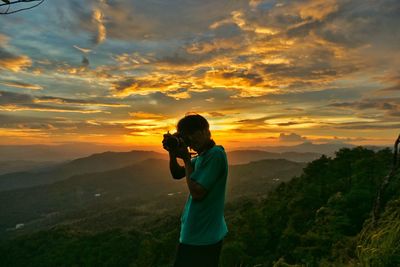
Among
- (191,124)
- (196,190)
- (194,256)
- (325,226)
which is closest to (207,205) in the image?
(196,190)

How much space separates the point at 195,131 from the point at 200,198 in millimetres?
680

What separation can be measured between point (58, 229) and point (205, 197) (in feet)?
454

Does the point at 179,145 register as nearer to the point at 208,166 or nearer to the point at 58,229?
the point at 208,166

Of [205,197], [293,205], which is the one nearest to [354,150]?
[293,205]

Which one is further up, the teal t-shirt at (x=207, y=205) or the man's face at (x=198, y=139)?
the man's face at (x=198, y=139)

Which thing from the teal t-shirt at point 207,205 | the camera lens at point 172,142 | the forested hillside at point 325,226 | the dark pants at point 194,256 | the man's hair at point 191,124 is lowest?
the forested hillside at point 325,226

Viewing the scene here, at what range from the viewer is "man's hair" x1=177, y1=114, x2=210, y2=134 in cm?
373

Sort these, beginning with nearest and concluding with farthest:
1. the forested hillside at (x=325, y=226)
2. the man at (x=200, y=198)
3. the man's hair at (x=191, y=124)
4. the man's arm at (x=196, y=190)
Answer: the man's arm at (x=196, y=190) < the man at (x=200, y=198) < the man's hair at (x=191, y=124) < the forested hillside at (x=325, y=226)

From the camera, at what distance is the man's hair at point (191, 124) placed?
3734mm

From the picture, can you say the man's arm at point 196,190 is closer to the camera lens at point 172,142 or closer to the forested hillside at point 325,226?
the camera lens at point 172,142

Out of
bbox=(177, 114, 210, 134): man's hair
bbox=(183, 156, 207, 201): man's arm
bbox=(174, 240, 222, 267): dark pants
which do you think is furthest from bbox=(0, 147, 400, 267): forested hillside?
bbox=(177, 114, 210, 134): man's hair

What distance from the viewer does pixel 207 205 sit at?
3.69 meters

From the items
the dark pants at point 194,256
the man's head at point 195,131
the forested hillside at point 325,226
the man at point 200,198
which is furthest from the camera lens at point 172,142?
the forested hillside at point 325,226

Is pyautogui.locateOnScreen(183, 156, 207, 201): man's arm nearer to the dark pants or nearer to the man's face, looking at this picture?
the man's face
